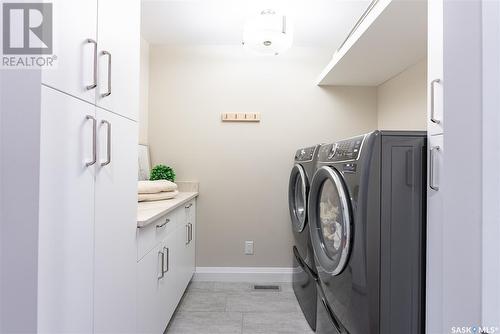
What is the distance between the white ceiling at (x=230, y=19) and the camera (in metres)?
2.07

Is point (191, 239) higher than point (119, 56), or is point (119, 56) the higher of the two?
point (119, 56)

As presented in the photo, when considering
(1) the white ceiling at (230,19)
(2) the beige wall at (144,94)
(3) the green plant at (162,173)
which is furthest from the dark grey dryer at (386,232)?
(2) the beige wall at (144,94)

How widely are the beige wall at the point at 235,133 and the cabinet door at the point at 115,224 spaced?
1.49 metres

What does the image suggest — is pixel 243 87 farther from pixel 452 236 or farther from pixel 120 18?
pixel 452 236

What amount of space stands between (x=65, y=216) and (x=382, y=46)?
6.69ft

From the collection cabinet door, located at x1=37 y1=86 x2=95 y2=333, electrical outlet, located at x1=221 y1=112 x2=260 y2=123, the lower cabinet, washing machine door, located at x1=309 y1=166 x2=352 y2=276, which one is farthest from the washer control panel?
cabinet door, located at x1=37 y1=86 x2=95 y2=333

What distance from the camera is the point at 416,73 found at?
2205 mm

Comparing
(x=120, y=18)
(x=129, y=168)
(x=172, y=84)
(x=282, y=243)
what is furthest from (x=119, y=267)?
(x=172, y=84)

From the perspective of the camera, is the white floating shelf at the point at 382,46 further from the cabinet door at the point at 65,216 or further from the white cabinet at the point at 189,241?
the white cabinet at the point at 189,241

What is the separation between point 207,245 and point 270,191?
0.82 m

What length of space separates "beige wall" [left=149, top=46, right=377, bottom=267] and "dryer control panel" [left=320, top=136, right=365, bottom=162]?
4.27 feet

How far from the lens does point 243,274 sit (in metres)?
2.74

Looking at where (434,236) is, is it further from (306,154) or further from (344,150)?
(306,154)

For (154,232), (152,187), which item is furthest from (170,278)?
(152,187)
